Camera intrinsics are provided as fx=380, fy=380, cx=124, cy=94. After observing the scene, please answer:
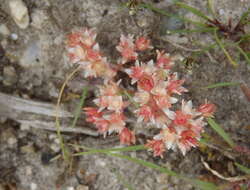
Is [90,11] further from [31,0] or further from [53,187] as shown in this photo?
[53,187]

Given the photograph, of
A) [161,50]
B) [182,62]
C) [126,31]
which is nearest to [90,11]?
[126,31]

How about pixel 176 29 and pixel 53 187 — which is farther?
pixel 53 187

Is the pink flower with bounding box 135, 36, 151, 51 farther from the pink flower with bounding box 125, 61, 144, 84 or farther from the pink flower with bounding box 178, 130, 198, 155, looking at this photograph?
the pink flower with bounding box 178, 130, 198, 155

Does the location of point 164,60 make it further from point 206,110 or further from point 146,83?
point 206,110

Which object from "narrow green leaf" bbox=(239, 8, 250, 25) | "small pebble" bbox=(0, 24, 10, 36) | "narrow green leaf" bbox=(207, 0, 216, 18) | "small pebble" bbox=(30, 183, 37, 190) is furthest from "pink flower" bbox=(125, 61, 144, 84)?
"small pebble" bbox=(30, 183, 37, 190)

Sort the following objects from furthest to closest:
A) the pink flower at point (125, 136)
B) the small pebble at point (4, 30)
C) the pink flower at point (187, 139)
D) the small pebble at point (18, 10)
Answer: the small pebble at point (4, 30) < the small pebble at point (18, 10) < the pink flower at point (125, 136) < the pink flower at point (187, 139)

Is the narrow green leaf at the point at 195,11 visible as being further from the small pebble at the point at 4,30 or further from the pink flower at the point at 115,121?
the small pebble at the point at 4,30

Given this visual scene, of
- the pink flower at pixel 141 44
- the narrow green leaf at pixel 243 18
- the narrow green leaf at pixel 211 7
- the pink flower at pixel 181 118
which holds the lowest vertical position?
the pink flower at pixel 181 118

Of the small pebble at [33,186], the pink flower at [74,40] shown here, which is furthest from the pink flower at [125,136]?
the small pebble at [33,186]
